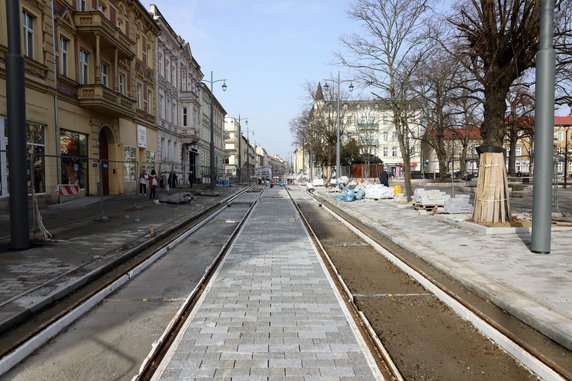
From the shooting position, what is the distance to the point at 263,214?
17.1m

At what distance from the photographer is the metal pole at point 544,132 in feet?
26.5

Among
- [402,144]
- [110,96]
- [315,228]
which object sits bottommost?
[315,228]

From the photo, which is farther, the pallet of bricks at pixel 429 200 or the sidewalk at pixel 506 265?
the pallet of bricks at pixel 429 200

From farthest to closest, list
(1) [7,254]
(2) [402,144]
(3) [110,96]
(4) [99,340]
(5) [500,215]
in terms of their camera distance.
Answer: (3) [110,96], (2) [402,144], (5) [500,215], (1) [7,254], (4) [99,340]

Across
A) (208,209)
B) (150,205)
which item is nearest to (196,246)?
(208,209)

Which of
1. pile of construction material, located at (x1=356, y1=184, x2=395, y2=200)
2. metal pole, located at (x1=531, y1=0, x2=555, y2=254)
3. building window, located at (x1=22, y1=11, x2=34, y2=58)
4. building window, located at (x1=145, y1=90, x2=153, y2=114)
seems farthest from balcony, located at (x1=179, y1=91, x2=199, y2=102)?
metal pole, located at (x1=531, y1=0, x2=555, y2=254)

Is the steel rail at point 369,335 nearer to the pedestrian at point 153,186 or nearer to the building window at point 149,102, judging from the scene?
the pedestrian at point 153,186

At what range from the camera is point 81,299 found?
5.68m

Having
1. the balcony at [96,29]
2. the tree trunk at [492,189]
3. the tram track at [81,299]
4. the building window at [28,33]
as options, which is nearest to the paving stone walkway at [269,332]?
the tram track at [81,299]

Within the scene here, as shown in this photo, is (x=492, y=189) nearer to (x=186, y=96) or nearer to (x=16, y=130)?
(x=16, y=130)

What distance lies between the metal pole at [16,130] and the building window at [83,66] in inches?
628

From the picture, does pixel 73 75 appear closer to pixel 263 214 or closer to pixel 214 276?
pixel 263 214

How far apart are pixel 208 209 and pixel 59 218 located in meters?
6.68

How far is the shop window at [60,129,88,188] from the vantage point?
13.7 meters
